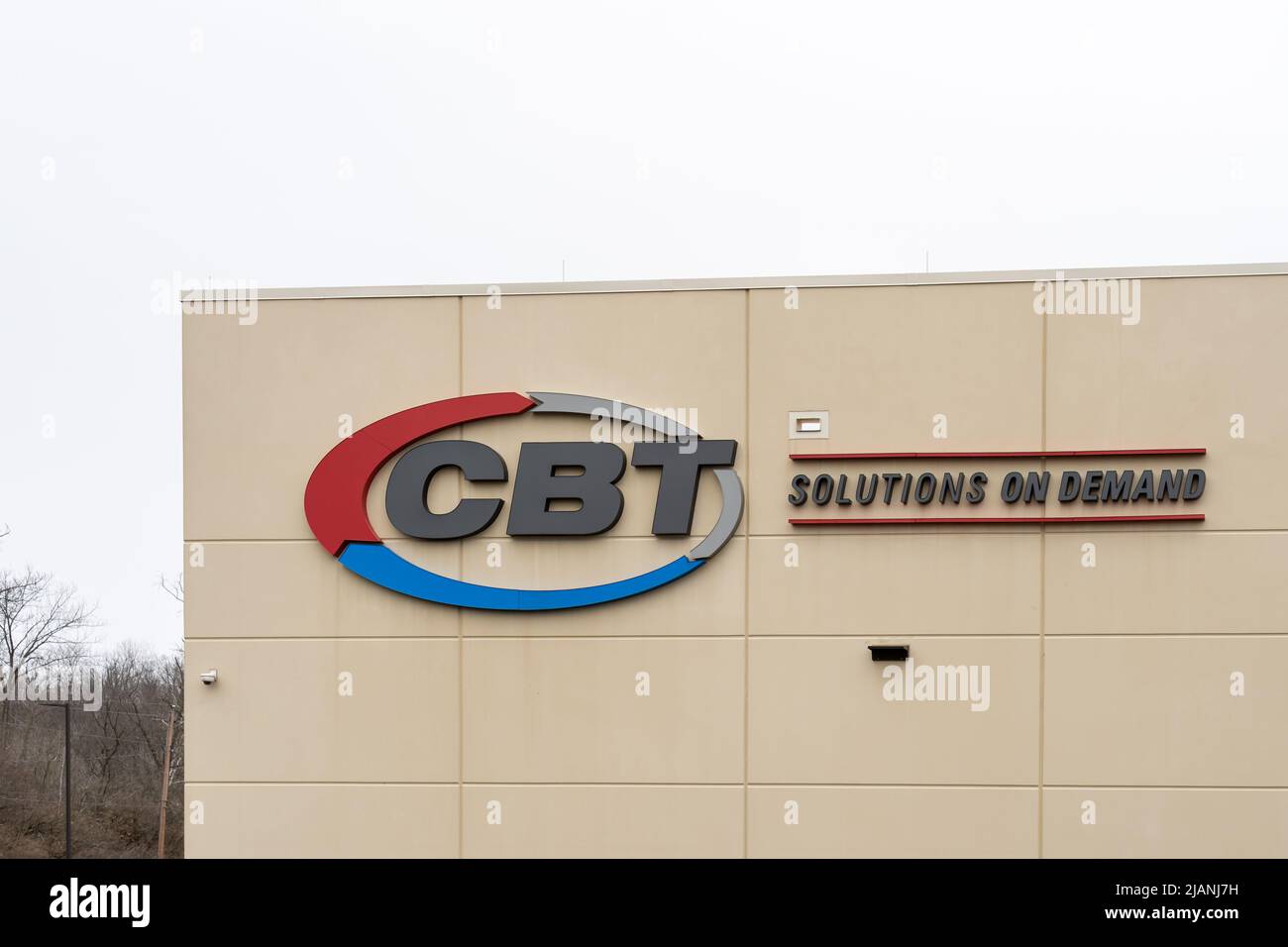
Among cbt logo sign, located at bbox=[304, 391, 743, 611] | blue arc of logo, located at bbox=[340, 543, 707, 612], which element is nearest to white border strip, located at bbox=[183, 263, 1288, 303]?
cbt logo sign, located at bbox=[304, 391, 743, 611]

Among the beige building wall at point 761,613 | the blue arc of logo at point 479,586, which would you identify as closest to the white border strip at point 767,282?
the beige building wall at point 761,613

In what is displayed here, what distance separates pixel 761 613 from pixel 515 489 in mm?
2272

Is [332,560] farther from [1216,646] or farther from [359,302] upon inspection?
[1216,646]

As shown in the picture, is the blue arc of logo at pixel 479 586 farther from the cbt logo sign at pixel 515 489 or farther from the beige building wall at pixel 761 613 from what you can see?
the beige building wall at pixel 761 613

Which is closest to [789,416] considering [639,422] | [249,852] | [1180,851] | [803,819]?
[639,422]

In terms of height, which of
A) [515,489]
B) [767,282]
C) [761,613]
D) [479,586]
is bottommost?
[761,613]

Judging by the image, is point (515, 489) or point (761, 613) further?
point (515, 489)

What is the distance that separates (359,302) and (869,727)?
552cm

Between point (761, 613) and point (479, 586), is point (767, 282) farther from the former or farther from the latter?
point (479, 586)

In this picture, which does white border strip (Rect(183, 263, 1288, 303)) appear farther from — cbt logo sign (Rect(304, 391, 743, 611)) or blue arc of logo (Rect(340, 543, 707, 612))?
blue arc of logo (Rect(340, 543, 707, 612))

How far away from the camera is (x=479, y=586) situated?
320 inches

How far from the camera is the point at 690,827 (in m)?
7.98

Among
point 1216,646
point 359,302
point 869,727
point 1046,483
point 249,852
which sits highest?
point 359,302

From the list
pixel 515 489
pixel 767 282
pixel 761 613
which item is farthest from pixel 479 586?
pixel 767 282
